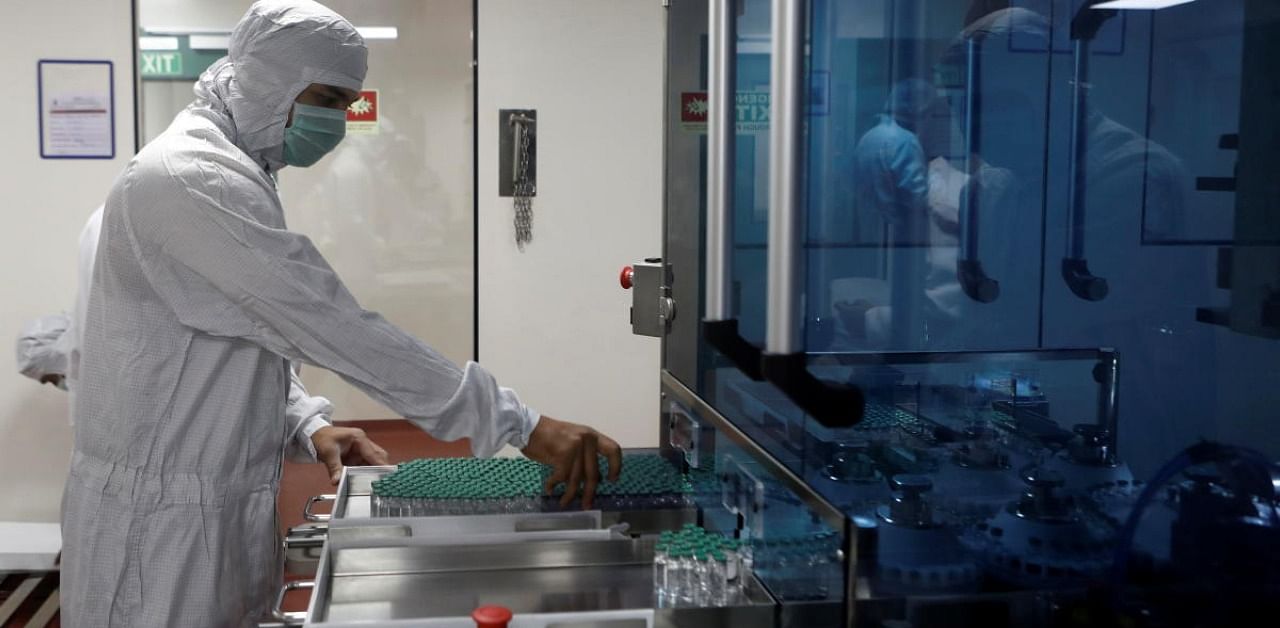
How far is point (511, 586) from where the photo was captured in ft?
4.58

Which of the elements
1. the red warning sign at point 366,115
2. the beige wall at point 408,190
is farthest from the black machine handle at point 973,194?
the red warning sign at point 366,115

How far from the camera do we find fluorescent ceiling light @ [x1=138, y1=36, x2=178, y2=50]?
368 centimetres

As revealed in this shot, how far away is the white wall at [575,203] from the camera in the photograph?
12.3 ft

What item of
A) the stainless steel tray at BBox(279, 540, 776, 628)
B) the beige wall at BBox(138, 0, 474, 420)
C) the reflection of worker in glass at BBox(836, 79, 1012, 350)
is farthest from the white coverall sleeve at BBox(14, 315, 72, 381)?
the reflection of worker in glass at BBox(836, 79, 1012, 350)

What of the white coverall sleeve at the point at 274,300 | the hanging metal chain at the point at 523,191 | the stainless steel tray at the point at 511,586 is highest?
the hanging metal chain at the point at 523,191

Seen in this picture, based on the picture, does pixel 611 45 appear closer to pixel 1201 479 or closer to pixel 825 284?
pixel 825 284

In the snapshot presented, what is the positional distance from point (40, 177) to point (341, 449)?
2.25 meters

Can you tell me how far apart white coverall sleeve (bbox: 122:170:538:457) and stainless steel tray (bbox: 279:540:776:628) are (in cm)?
15

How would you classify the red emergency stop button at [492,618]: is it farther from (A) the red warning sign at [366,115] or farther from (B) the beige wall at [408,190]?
(A) the red warning sign at [366,115]

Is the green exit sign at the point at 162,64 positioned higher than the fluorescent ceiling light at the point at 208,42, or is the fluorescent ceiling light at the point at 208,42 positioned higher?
the fluorescent ceiling light at the point at 208,42

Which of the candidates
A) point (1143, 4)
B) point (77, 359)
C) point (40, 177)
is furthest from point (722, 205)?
point (40, 177)

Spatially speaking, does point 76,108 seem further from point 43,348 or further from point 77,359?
point 77,359

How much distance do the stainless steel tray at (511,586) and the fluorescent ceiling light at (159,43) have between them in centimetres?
276

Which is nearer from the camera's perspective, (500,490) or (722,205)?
(722,205)
